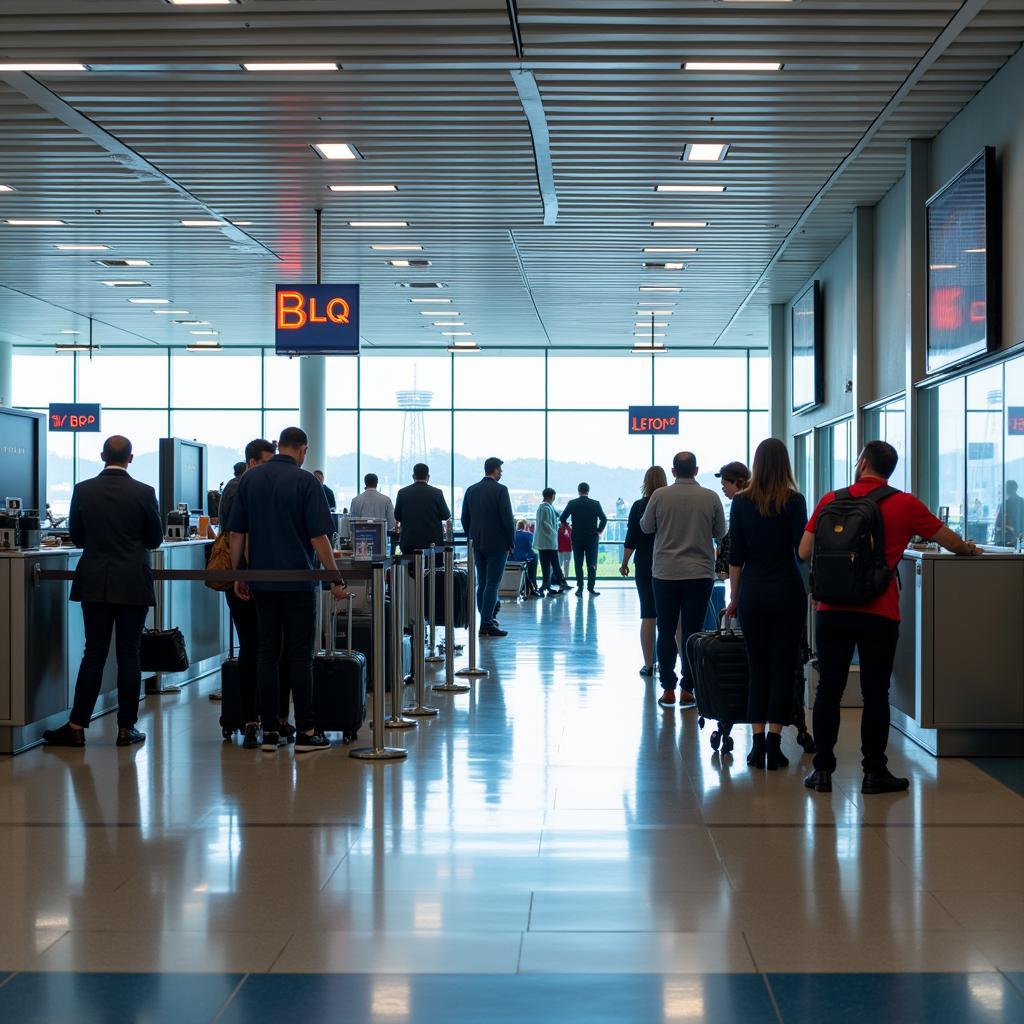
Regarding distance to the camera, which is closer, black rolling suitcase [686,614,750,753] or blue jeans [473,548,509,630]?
black rolling suitcase [686,614,750,753]

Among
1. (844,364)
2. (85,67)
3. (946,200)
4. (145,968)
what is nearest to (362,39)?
(85,67)

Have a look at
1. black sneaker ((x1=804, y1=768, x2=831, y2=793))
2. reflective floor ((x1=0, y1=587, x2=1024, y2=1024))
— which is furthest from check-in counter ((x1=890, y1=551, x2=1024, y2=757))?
black sneaker ((x1=804, y1=768, x2=831, y2=793))

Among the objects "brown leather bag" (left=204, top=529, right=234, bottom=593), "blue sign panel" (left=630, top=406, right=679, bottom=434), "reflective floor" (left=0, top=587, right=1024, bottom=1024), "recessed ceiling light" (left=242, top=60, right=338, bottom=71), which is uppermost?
"recessed ceiling light" (left=242, top=60, right=338, bottom=71)

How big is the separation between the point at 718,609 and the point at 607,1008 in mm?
7438

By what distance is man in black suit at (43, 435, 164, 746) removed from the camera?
7203mm

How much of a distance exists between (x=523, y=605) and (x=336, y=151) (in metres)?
9.49

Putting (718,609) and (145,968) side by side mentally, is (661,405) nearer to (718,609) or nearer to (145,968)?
(718,609)

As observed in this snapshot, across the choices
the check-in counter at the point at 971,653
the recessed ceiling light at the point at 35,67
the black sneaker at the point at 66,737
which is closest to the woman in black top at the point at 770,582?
the check-in counter at the point at 971,653

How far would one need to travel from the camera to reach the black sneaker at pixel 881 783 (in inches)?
235

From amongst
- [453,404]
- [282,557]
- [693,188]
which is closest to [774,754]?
[282,557]

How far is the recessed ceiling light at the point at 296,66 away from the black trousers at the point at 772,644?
4.41 m

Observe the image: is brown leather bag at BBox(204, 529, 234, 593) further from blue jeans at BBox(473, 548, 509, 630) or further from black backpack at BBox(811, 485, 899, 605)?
blue jeans at BBox(473, 548, 509, 630)

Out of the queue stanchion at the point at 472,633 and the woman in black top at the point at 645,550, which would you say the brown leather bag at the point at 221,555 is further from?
the queue stanchion at the point at 472,633

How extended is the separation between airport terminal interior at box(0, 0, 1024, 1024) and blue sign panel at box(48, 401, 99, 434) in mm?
5961
